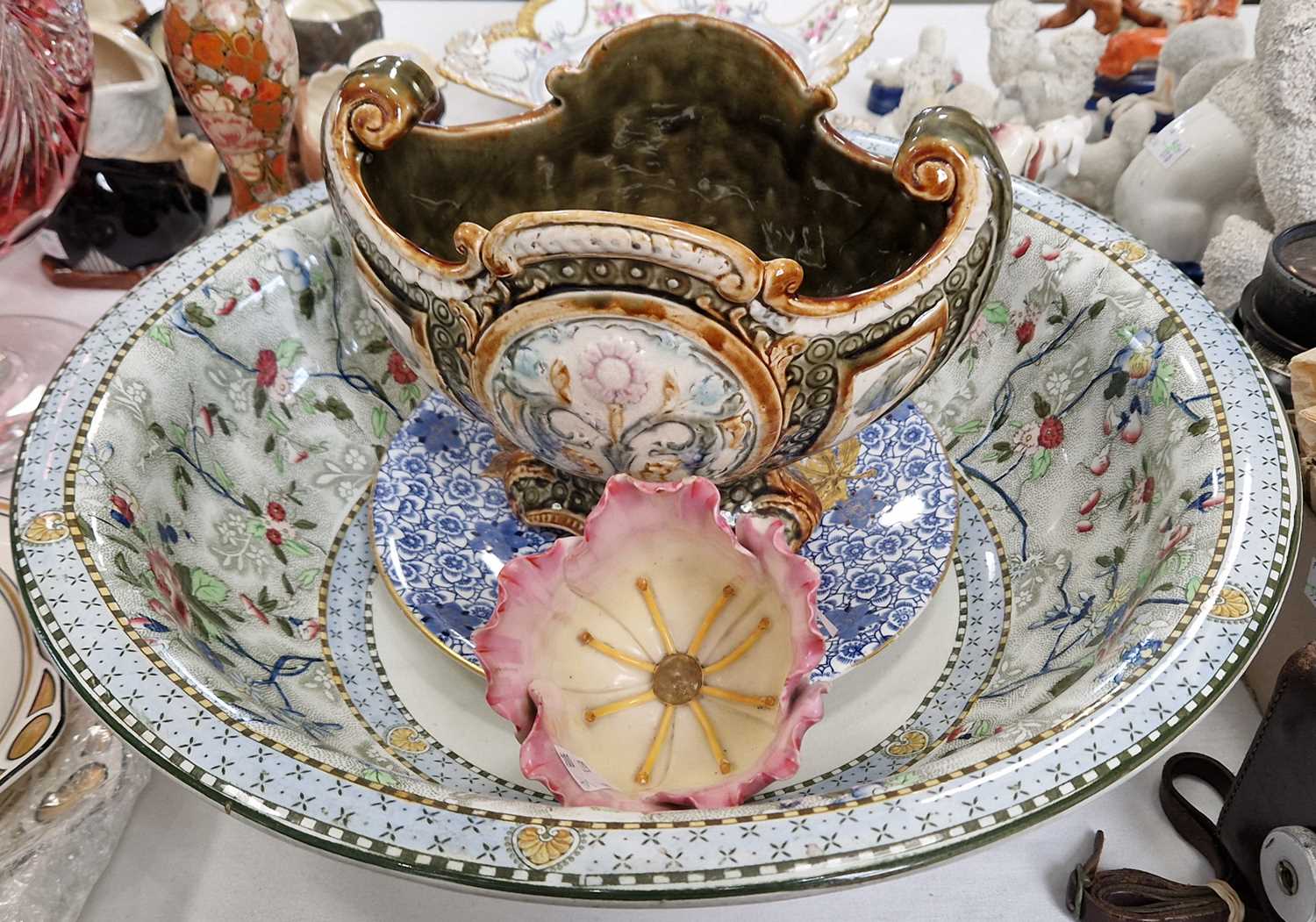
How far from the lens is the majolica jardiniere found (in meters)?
0.48

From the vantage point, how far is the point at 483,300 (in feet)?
1.64

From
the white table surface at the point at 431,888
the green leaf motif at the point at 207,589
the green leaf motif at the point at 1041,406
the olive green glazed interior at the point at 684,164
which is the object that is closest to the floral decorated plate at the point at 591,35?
Result: the olive green glazed interior at the point at 684,164

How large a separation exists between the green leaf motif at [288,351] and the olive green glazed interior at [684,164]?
0.12m

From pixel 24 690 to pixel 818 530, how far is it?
40 centimetres

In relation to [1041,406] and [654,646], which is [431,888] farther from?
[1041,406]

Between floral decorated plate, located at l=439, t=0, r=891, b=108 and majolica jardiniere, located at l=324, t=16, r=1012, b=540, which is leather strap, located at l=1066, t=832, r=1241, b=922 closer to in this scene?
majolica jardiniere, located at l=324, t=16, r=1012, b=540

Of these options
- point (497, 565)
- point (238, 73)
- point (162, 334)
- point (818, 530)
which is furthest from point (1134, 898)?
point (238, 73)

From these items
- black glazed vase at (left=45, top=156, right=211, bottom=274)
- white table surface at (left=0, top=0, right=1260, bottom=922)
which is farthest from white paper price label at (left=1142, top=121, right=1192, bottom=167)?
black glazed vase at (left=45, top=156, right=211, bottom=274)

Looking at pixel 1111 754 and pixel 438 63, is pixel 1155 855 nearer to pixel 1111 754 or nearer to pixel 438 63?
pixel 1111 754

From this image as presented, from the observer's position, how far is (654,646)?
542 mm

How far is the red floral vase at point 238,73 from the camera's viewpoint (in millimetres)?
741

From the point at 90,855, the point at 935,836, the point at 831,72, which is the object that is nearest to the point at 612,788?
the point at 935,836

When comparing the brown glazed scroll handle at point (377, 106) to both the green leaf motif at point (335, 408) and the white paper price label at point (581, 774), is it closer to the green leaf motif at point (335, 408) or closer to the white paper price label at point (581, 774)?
the green leaf motif at point (335, 408)

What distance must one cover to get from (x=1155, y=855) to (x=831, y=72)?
0.67 m
